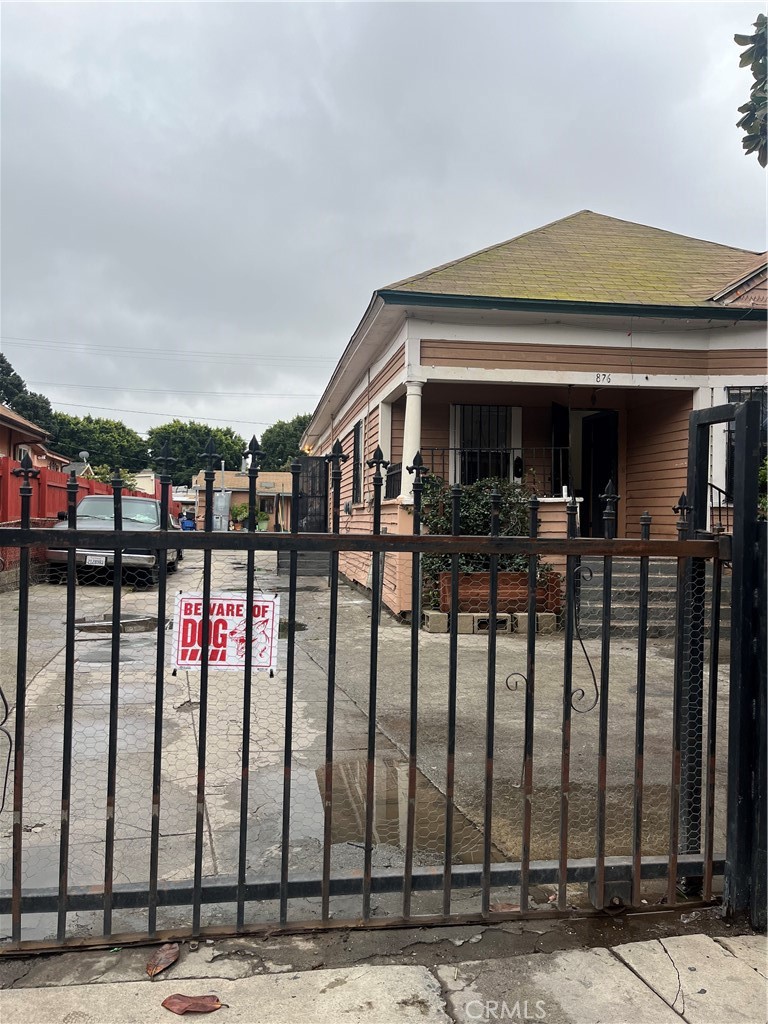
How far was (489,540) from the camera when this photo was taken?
266 centimetres

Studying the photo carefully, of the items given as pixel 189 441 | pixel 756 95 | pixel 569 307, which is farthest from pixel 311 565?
pixel 189 441

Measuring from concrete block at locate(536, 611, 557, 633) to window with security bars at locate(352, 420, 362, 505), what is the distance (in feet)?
19.3

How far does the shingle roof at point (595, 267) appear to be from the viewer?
1008 centimetres

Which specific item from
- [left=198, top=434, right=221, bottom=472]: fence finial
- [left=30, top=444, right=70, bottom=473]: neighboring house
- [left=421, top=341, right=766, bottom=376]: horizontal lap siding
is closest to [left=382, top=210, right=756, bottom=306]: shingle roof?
[left=421, top=341, right=766, bottom=376]: horizontal lap siding

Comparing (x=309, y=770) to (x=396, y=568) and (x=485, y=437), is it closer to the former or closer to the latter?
(x=396, y=568)

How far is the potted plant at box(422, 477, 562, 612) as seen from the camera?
9016 millimetres

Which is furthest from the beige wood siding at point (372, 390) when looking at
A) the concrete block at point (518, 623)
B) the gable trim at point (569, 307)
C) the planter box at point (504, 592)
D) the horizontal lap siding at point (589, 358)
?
the concrete block at point (518, 623)

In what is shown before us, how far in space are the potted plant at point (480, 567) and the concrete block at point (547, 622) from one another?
0.38 feet

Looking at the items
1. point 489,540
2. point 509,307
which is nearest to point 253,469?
point 489,540

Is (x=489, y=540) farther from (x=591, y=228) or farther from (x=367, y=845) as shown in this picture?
(x=591, y=228)

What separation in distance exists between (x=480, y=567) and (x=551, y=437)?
3611 mm

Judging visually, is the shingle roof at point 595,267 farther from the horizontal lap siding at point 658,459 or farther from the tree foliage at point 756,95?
the tree foliage at point 756,95

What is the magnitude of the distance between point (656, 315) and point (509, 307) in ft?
7.00

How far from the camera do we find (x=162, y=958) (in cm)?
232
